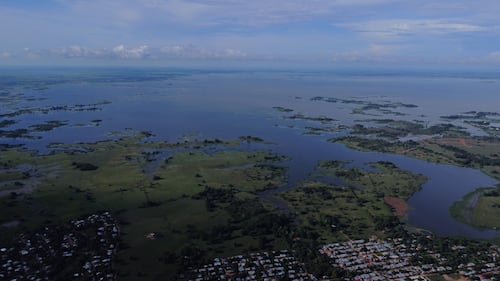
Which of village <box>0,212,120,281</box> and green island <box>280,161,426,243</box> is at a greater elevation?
green island <box>280,161,426,243</box>

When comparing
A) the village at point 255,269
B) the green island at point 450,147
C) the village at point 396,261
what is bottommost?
the village at point 255,269

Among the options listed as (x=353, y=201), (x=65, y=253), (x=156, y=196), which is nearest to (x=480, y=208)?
(x=353, y=201)

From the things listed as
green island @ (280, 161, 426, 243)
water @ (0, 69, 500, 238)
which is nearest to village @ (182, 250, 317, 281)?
green island @ (280, 161, 426, 243)

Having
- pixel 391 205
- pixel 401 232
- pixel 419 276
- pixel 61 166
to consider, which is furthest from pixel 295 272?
pixel 61 166

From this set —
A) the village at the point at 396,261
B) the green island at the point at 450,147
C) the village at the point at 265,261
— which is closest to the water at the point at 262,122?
the green island at the point at 450,147

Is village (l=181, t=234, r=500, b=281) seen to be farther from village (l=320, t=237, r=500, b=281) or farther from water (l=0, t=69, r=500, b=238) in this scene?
water (l=0, t=69, r=500, b=238)

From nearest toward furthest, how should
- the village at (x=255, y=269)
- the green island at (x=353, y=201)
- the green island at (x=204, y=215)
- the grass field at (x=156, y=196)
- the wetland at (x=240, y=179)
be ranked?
the village at (x=255, y=269), the green island at (x=204, y=215), the grass field at (x=156, y=196), the wetland at (x=240, y=179), the green island at (x=353, y=201)

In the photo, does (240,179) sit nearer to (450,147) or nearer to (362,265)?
(362,265)

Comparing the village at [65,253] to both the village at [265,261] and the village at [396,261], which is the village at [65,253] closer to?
the village at [265,261]

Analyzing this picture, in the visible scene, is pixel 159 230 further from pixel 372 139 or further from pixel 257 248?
pixel 372 139
